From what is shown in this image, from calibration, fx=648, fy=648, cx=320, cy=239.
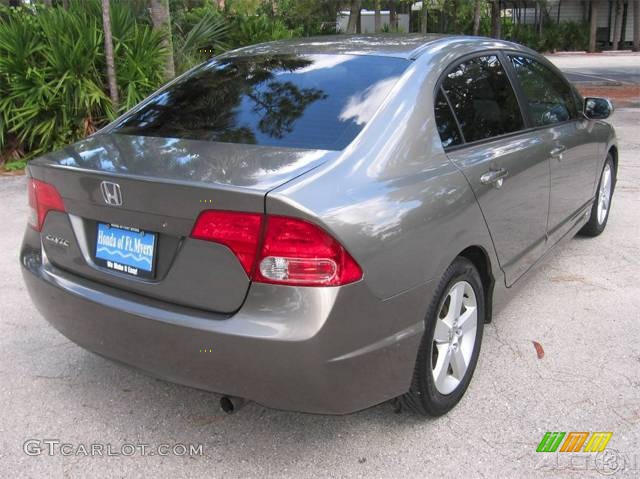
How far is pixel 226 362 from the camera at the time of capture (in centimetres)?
229

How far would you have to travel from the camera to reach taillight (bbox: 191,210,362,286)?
221 cm

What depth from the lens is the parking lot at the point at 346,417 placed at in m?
2.65

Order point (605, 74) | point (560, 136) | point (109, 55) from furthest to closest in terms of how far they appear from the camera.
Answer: point (605, 74)
point (109, 55)
point (560, 136)

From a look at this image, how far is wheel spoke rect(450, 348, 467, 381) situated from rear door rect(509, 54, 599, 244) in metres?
1.38

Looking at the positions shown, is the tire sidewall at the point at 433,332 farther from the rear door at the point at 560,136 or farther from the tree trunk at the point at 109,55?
the tree trunk at the point at 109,55

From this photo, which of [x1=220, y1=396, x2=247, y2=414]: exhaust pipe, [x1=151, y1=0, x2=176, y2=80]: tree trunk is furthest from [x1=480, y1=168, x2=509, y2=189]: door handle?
[x1=151, y1=0, x2=176, y2=80]: tree trunk

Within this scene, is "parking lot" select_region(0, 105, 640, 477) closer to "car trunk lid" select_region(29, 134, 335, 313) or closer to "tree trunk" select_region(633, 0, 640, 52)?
"car trunk lid" select_region(29, 134, 335, 313)

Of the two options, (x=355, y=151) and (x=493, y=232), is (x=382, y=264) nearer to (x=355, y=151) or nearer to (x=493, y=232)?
(x=355, y=151)

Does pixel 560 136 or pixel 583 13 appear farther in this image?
pixel 583 13

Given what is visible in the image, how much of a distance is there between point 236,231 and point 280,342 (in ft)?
1.35

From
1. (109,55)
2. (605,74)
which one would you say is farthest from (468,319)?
→ (605,74)

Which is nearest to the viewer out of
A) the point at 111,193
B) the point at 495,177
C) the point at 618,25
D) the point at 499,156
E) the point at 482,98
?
the point at 111,193

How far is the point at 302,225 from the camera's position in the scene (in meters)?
2.20

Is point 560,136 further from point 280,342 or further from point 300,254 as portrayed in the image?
point 280,342
